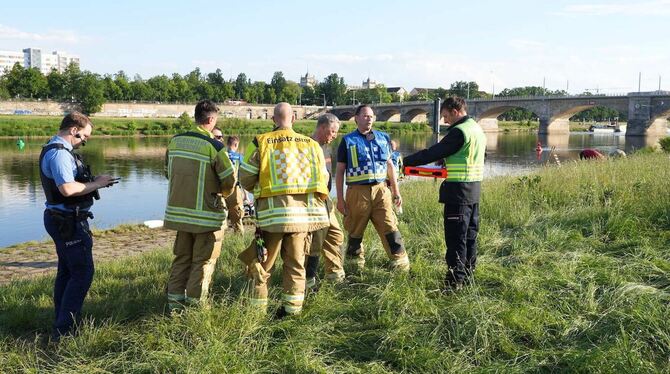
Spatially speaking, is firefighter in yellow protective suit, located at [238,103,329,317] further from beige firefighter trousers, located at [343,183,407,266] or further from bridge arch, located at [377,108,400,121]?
bridge arch, located at [377,108,400,121]

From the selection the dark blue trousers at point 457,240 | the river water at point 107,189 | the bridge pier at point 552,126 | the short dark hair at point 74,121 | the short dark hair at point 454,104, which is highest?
the bridge pier at point 552,126

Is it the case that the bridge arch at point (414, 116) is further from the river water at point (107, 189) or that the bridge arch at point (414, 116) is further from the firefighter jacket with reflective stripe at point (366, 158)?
the firefighter jacket with reflective stripe at point (366, 158)

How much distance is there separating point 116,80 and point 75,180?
319ft

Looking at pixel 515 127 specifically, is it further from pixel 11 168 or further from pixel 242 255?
pixel 242 255

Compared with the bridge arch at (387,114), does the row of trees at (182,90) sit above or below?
above

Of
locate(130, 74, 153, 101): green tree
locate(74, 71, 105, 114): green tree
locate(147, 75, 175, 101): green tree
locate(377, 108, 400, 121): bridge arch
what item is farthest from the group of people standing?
locate(147, 75, 175, 101): green tree

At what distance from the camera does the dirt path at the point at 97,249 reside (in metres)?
7.98

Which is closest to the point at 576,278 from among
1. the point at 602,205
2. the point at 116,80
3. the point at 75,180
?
the point at 602,205

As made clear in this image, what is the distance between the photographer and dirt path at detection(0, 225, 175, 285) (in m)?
7.98

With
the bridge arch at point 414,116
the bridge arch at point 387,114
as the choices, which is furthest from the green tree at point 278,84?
the bridge arch at point 414,116

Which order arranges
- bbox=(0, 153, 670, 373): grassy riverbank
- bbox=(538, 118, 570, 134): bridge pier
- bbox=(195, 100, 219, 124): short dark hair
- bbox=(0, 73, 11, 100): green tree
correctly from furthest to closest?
1. bbox=(0, 73, 11, 100): green tree
2. bbox=(538, 118, 570, 134): bridge pier
3. bbox=(195, 100, 219, 124): short dark hair
4. bbox=(0, 153, 670, 373): grassy riverbank

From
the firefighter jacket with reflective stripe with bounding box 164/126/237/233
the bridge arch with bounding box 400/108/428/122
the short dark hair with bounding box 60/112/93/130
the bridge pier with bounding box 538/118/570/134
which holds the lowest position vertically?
the firefighter jacket with reflective stripe with bounding box 164/126/237/233

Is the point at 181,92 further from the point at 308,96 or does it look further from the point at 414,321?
the point at 414,321

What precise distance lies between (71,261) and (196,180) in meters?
1.16
